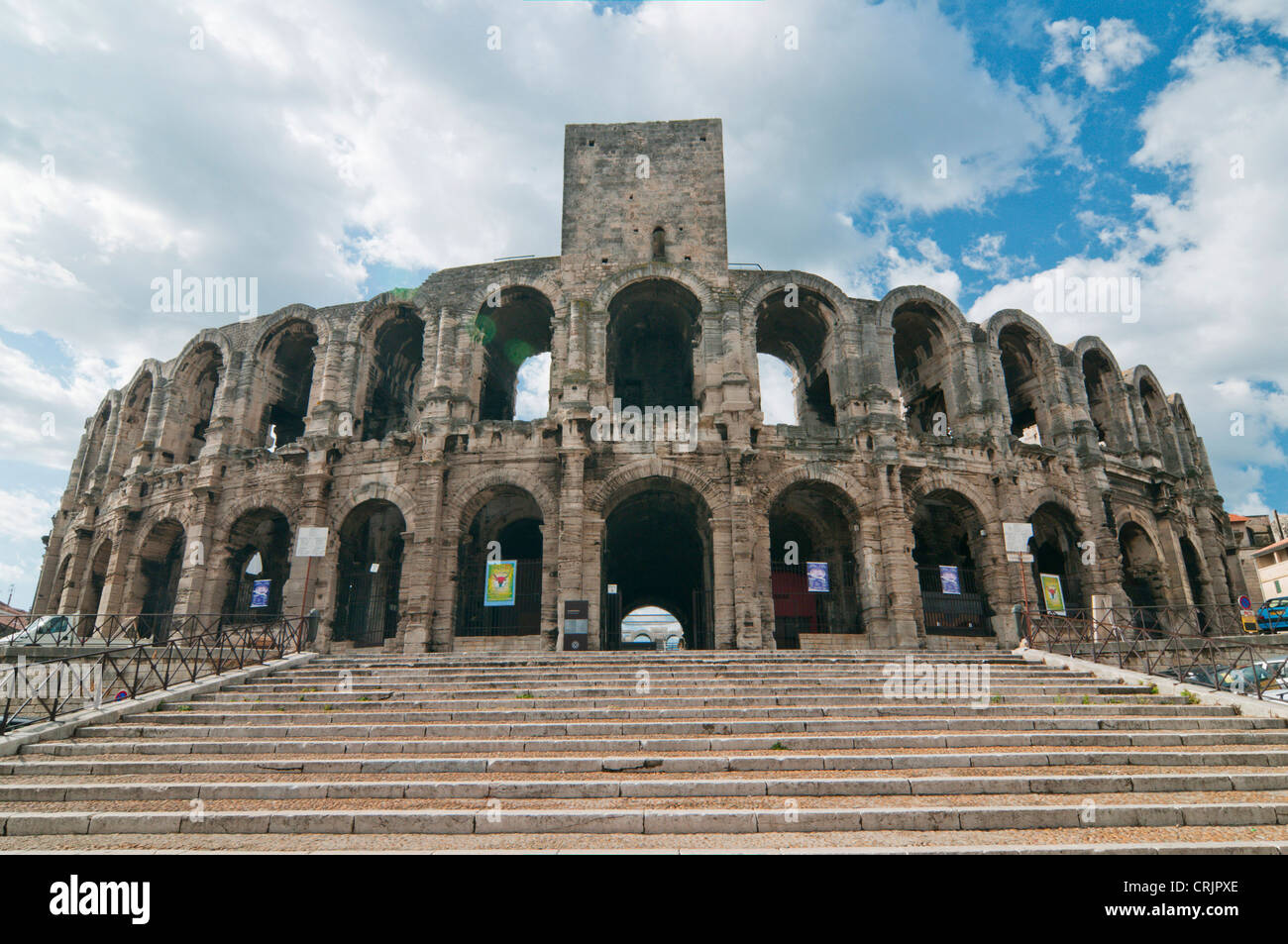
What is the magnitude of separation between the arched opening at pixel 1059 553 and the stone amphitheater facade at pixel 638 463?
0.34 ft

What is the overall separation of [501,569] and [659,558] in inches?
357

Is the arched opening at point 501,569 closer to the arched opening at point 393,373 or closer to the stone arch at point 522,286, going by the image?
the arched opening at point 393,373

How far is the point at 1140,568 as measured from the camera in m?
23.1

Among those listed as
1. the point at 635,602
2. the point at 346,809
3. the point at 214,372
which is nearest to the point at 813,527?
the point at 635,602

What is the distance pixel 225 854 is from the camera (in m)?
5.34

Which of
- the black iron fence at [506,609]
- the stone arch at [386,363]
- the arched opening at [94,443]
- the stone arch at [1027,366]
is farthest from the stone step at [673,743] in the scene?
the arched opening at [94,443]

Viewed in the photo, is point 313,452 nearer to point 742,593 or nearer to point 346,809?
point 742,593

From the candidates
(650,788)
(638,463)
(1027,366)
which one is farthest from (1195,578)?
(650,788)

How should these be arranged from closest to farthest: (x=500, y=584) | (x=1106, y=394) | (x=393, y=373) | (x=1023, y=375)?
(x=500, y=584) < (x=1023, y=375) < (x=393, y=373) < (x=1106, y=394)

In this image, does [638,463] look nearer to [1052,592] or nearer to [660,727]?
[660,727]

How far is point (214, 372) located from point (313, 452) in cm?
922

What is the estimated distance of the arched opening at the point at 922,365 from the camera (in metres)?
22.6

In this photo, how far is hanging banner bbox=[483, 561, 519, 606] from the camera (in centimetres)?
1777

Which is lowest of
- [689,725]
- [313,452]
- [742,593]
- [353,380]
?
[689,725]
